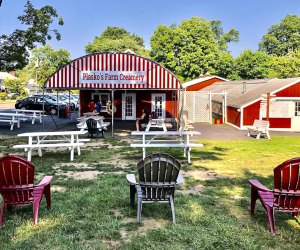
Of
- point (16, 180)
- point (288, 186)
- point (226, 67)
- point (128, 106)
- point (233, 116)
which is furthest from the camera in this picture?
point (226, 67)

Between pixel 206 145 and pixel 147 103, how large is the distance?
12350 mm

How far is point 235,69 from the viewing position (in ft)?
167

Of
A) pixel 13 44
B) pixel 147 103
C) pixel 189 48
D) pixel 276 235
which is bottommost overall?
pixel 276 235

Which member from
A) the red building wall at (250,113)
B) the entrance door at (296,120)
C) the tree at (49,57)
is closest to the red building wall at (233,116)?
the red building wall at (250,113)

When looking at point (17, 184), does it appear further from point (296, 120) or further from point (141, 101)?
point (141, 101)

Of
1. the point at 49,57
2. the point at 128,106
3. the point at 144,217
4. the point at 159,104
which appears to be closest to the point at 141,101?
the point at 128,106

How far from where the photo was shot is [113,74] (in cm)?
1859

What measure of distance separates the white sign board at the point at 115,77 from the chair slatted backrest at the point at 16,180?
13334 mm

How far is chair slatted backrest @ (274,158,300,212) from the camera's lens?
5129 millimetres

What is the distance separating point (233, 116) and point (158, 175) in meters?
18.8

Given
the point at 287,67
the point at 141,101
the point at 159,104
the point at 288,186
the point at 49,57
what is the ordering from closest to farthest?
the point at 288,186 → the point at 141,101 → the point at 159,104 → the point at 287,67 → the point at 49,57

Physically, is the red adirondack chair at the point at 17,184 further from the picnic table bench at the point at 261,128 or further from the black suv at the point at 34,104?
the black suv at the point at 34,104

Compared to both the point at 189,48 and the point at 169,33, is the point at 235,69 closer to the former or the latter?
the point at 189,48

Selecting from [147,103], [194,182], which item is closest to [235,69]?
[147,103]
